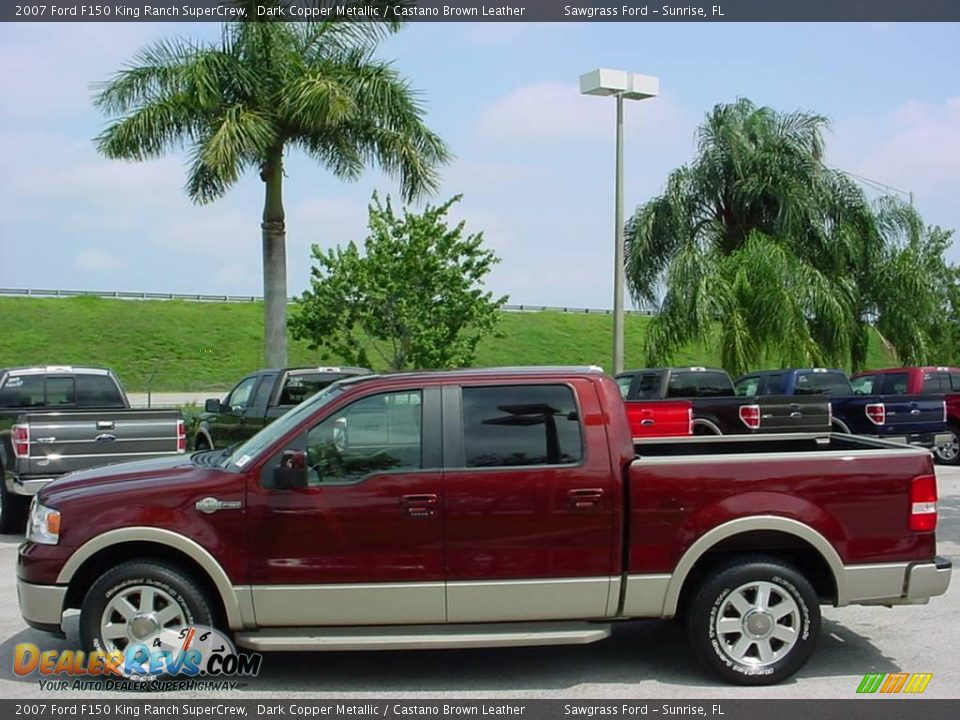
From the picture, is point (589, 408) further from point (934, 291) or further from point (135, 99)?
point (934, 291)

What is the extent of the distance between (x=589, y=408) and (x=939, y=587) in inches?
88.9

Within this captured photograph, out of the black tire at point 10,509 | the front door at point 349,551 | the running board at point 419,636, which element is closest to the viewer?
the running board at point 419,636

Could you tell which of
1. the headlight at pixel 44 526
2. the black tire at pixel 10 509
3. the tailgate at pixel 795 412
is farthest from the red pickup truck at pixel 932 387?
the headlight at pixel 44 526

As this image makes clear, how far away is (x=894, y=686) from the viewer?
20.8 feet

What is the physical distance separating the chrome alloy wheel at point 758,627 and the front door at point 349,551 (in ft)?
5.30

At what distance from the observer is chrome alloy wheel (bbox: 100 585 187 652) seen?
6184 mm

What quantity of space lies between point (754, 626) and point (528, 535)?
1388 millimetres

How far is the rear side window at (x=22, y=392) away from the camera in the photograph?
13.4 metres

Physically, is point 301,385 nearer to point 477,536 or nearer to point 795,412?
point 795,412

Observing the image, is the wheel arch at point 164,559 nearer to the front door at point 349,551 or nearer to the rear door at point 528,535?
the front door at point 349,551

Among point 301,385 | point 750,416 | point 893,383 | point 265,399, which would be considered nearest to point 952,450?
point 893,383

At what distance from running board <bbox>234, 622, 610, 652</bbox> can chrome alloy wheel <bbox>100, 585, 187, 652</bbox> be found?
38cm

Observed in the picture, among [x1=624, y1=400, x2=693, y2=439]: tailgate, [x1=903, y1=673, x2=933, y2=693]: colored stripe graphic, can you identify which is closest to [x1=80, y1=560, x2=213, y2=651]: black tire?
[x1=903, y1=673, x2=933, y2=693]: colored stripe graphic
